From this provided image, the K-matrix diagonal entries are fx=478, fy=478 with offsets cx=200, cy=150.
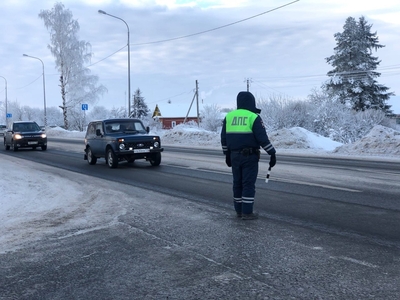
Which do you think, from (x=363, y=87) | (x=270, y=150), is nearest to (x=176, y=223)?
(x=270, y=150)

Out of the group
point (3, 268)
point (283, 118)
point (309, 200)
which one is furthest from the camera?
point (283, 118)

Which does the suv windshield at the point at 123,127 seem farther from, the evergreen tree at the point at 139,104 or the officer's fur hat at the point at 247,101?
the evergreen tree at the point at 139,104

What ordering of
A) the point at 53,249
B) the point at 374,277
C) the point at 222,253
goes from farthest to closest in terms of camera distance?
the point at 53,249
the point at 222,253
the point at 374,277

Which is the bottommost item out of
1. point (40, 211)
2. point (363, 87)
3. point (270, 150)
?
point (40, 211)

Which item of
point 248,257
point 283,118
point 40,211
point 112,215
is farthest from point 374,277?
point 283,118

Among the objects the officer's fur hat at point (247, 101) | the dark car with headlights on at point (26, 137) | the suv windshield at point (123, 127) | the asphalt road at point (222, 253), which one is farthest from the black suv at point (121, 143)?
the dark car with headlights on at point (26, 137)

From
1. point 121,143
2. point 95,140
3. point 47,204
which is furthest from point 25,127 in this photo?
point 47,204

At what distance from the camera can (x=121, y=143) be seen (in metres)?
15.8

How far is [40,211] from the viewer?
8.20 metres

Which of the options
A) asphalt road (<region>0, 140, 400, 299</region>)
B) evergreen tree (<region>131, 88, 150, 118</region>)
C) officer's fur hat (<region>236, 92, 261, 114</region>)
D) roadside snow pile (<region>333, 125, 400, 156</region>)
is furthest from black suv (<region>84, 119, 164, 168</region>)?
evergreen tree (<region>131, 88, 150, 118</region>)

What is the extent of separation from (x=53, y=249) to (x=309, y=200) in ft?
16.2

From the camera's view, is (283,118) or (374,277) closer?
(374,277)

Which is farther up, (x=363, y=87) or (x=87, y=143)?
(x=363, y=87)

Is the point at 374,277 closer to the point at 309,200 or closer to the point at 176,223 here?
the point at 176,223
